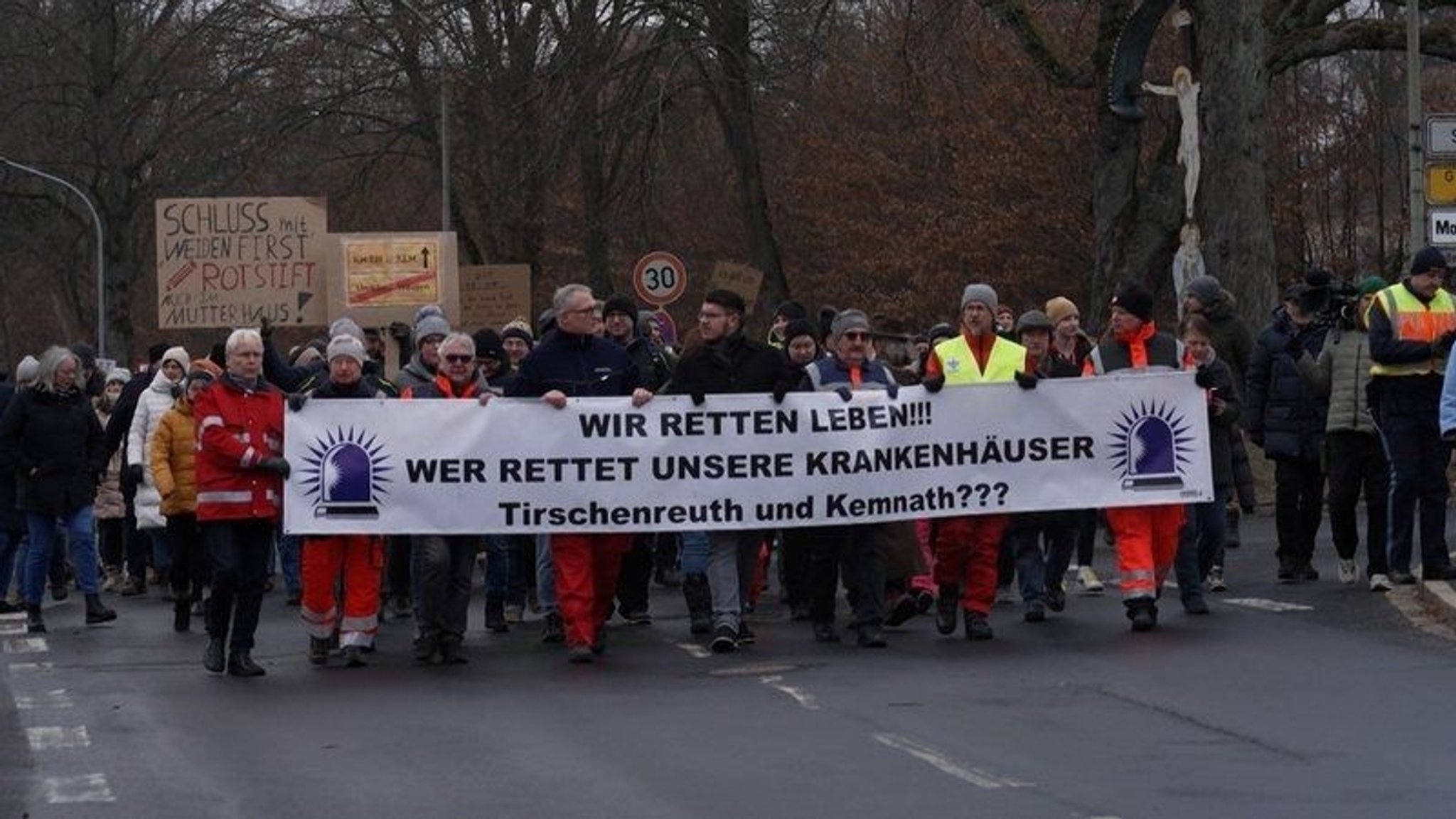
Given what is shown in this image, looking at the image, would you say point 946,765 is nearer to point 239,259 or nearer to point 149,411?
point 149,411

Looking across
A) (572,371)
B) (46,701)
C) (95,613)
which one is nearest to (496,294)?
(95,613)

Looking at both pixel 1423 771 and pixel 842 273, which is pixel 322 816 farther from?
pixel 842 273

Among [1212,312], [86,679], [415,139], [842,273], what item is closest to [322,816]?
[86,679]

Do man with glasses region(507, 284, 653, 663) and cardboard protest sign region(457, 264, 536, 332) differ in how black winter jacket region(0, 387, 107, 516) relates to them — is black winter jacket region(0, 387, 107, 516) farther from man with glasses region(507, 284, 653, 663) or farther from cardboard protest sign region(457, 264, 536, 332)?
cardboard protest sign region(457, 264, 536, 332)

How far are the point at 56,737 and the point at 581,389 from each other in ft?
14.0

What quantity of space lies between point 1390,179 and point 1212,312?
34.1 m

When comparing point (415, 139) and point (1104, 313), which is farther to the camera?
point (415, 139)

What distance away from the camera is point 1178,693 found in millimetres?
12078

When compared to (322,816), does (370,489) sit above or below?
above

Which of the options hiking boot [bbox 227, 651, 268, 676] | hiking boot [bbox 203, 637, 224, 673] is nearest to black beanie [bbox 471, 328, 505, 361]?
hiking boot [bbox 203, 637, 224, 673]

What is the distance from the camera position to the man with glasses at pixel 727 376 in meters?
14.5

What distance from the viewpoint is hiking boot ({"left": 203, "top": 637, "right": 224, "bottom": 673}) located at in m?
14.1

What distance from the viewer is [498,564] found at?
1630 centimetres

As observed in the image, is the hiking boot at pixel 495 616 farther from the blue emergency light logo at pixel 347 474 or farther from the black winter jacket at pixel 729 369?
the black winter jacket at pixel 729 369
